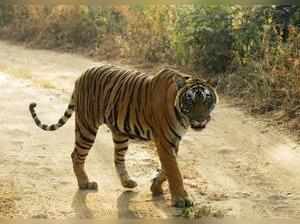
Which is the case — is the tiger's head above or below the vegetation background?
above

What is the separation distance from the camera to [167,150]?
3.28 meters

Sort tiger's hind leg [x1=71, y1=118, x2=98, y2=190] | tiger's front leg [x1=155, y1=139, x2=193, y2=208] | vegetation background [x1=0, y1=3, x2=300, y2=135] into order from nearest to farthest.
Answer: tiger's front leg [x1=155, y1=139, x2=193, y2=208], tiger's hind leg [x1=71, y1=118, x2=98, y2=190], vegetation background [x1=0, y1=3, x2=300, y2=135]

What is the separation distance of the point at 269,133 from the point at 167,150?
222 centimetres

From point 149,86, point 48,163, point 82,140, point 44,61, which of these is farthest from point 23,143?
point 44,61

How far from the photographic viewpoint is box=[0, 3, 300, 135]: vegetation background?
6027 millimetres

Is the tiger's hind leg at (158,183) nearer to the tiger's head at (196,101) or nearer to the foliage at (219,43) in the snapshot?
the tiger's head at (196,101)

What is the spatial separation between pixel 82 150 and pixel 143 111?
20.7 inches

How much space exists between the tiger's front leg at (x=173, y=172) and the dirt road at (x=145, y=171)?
7 centimetres

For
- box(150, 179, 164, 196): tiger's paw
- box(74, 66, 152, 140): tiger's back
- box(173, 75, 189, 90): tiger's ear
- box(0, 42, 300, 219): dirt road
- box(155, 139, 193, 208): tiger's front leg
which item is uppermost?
box(173, 75, 189, 90): tiger's ear

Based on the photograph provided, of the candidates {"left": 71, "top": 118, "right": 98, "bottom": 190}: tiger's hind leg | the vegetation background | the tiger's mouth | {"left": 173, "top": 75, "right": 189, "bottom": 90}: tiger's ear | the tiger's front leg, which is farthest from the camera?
the vegetation background

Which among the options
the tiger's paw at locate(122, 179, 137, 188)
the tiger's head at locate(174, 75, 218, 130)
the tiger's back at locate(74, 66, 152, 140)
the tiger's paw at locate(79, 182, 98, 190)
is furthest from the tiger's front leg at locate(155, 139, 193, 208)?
the tiger's paw at locate(79, 182, 98, 190)

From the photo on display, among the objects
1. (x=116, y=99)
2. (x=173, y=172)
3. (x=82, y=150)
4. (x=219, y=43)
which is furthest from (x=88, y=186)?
(x=219, y=43)

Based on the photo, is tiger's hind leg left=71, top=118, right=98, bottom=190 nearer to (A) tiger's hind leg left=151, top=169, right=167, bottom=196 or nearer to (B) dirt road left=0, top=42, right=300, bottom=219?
(B) dirt road left=0, top=42, right=300, bottom=219

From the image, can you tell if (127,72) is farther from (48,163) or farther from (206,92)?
(48,163)
